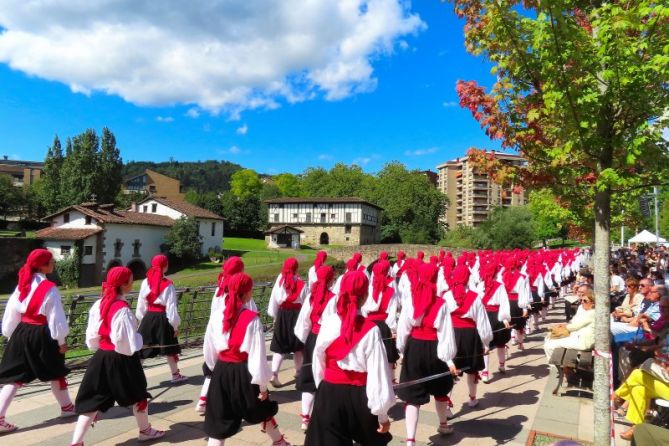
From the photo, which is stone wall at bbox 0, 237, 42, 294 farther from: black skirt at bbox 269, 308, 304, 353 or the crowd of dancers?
black skirt at bbox 269, 308, 304, 353

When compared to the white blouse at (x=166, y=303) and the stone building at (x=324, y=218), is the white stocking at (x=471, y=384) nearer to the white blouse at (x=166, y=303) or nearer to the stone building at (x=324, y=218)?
the white blouse at (x=166, y=303)

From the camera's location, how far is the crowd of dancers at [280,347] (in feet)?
12.9

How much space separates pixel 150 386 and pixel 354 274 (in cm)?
534

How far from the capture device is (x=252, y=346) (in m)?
4.43

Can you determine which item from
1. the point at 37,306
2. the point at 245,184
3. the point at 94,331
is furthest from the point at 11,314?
the point at 245,184

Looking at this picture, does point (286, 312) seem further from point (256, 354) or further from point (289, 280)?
point (256, 354)

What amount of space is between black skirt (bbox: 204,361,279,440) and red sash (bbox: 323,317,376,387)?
3.20 feet

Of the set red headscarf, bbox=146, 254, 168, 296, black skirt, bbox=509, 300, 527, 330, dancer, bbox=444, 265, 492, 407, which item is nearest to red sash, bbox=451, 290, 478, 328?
dancer, bbox=444, 265, 492, 407

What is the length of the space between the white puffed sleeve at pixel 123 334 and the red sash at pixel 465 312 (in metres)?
4.48

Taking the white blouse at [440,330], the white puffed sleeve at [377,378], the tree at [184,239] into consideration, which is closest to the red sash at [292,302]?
the white blouse at [440,330]

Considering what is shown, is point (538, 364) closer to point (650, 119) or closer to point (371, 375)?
point (650, 119)

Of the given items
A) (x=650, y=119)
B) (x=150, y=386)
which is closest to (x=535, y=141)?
(x=650, y=119)

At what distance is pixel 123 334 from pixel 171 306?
2.28m

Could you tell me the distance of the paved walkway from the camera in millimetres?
5570
